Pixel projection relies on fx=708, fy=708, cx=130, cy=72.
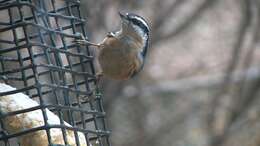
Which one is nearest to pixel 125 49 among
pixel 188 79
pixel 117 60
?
pixel 117 60

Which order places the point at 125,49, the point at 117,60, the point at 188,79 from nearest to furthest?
the point at 117,60 → the point at 125,49 → the point at 188,79

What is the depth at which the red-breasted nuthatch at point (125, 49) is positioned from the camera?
4490 millimetres

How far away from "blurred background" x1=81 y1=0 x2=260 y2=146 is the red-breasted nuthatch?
364 centimetres

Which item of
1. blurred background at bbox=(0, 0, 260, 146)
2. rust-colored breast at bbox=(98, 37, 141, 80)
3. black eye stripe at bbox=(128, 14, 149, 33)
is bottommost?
rust-colored breast at bbox=(98, 37, 141, 80)

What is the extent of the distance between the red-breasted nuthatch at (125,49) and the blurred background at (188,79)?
3640mm

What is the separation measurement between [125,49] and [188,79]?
6.38 m

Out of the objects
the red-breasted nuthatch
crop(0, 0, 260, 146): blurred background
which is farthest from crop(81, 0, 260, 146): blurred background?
the red-breasted nuthatch

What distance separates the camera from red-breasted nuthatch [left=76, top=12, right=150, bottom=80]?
4.49 meters

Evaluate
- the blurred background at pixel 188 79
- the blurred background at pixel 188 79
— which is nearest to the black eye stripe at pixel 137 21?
the blurred background at pixel 188 79

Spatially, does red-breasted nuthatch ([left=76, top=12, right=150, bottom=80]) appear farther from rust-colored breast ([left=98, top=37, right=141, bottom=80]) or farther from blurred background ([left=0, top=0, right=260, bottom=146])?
blurred background ([left=0, top=0, right=260, bottom=146])

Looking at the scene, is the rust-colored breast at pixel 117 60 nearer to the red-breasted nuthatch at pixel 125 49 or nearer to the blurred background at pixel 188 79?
the red-breasted nuthatch at pixel 125 49

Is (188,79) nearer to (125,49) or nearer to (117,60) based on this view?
(125,49)

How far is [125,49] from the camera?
182 inches

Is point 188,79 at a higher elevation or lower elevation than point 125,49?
higher
